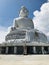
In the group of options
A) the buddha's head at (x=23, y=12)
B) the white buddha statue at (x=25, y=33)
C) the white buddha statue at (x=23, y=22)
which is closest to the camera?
the white buddha statue at (x=25, y=33)

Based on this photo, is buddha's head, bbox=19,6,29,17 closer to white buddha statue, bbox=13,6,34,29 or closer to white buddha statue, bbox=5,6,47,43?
white buddha statue, bbox=13,6,34,29

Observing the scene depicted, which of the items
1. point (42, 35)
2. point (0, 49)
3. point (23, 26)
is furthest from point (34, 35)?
point (0, 49)

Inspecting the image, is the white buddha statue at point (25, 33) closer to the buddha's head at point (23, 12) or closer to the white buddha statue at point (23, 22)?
the white buddha statue at point (23, 22)

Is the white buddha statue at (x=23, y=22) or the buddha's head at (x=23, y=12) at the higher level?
Result: the buddha's head at (x=23, y=12)

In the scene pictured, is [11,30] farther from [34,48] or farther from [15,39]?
[34,48]

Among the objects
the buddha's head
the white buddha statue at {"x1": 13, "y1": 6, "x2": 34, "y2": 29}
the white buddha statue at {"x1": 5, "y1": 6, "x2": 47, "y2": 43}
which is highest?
the buddha's head

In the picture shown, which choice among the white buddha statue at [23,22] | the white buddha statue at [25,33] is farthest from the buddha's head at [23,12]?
the white buddha statue at [25,33]

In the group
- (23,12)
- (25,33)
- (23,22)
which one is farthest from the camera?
(23,12)

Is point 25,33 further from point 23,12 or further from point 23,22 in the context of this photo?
point 23,12

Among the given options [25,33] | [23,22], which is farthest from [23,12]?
[25,33]

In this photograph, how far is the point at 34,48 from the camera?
A: 20781 millimetres

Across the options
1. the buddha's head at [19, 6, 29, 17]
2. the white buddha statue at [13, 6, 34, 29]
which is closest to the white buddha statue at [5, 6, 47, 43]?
the white buddha statue at [13, 6, 34, 29]

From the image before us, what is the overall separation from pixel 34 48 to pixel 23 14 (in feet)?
34.2

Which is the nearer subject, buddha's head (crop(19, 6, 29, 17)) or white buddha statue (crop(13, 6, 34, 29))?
white buddha statue (crop(13, 6, 34, 29))
